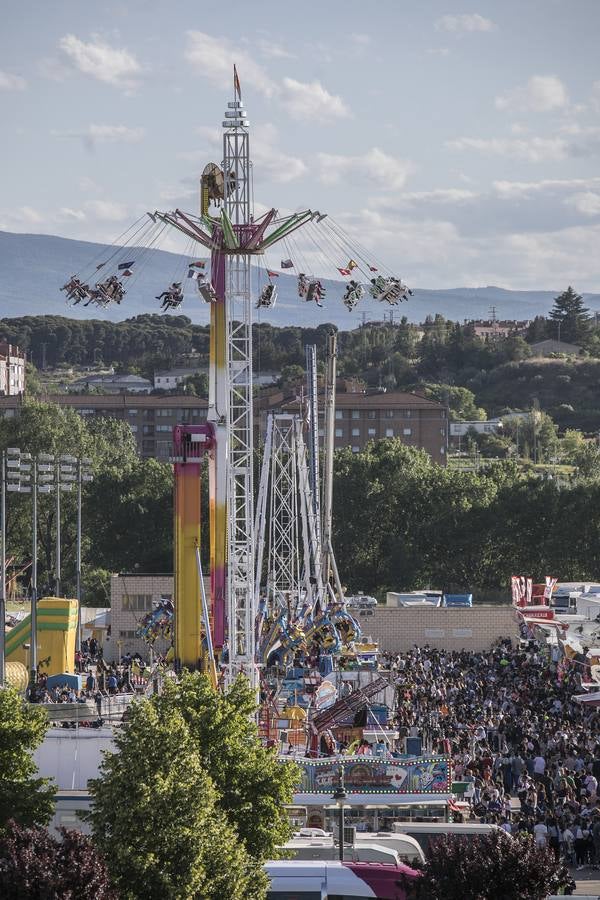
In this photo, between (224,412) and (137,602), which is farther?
(137,602)

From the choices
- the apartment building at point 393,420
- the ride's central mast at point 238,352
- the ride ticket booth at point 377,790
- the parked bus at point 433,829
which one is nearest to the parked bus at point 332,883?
the parked bus at point 433,829

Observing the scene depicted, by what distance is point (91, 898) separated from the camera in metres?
20.4

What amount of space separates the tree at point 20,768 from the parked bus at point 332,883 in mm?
3510

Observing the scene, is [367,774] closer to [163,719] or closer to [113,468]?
[163,719]

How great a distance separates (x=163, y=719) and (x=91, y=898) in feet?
14.8

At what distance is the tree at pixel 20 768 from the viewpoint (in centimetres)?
2608

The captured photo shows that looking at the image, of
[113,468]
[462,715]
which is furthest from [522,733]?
[113,468]

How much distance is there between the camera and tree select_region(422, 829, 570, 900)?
877 inches

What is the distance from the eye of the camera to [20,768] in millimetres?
26859

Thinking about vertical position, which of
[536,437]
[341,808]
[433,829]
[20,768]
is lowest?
[433,829]

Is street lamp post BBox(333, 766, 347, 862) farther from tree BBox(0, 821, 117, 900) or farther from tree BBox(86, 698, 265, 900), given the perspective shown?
tree BBox(0, 821, 117, 900)

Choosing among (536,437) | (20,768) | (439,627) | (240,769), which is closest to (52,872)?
(20,768)

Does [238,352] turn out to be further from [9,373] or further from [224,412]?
[9,373]

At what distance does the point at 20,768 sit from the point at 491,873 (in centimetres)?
798
